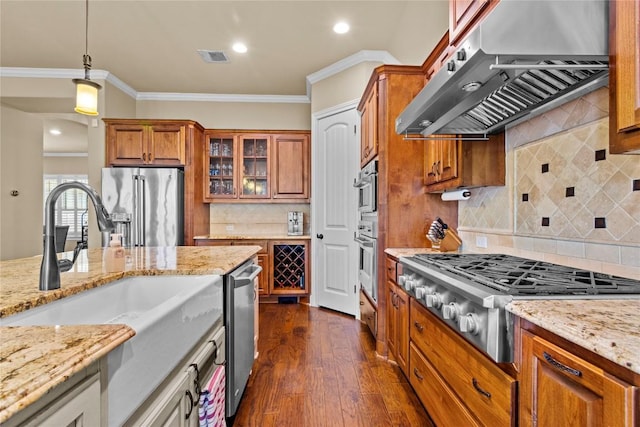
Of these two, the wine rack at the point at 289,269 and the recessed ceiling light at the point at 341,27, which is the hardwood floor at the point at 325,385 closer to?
the wine rack at the point at 289,269

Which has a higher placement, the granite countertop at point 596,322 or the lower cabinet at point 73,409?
the granite countertop at point 596,322

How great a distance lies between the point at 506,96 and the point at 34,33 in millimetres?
4435

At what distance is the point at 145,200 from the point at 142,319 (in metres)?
3.70

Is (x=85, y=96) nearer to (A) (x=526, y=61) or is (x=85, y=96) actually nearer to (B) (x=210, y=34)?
(B) (x=210, y=34)

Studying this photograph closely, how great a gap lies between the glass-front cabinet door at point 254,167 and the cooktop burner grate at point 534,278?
11.2 feet

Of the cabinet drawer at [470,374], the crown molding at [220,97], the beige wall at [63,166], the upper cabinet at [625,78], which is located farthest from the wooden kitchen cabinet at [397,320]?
the beige wall at [63,166]

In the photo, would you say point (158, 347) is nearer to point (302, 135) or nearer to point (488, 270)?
point (488, 270)

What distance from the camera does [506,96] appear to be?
169 centimetres

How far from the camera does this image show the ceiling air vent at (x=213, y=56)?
148 inches

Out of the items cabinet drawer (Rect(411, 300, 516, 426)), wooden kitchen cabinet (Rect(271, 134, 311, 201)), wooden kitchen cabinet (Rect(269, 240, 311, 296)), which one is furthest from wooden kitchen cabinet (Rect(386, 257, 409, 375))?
wooden kitchen cabinet (Rect(271, 134, 311, 201))

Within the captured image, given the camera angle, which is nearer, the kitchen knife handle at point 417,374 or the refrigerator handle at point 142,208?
the kitchen knife handle at point 417,374

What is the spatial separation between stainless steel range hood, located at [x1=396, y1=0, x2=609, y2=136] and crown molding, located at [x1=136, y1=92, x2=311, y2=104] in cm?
366

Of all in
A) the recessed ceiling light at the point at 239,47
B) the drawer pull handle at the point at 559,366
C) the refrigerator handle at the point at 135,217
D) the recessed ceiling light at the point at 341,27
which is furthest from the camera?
the refrigerator handle at the point at 135,217

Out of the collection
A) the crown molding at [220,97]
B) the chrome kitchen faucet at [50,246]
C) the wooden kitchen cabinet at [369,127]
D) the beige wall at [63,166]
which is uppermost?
the crown molding at [220,97]
